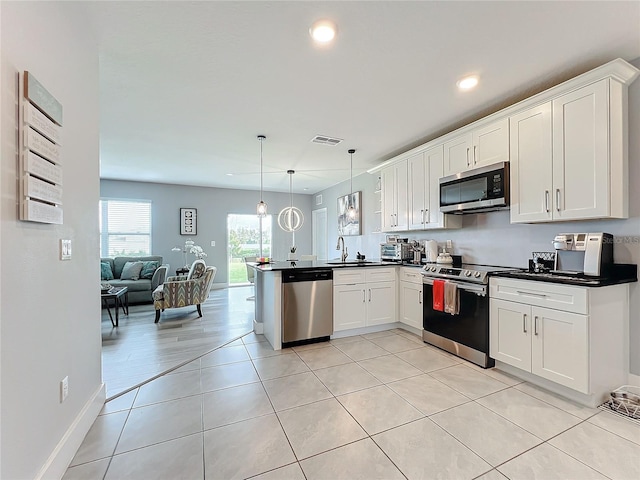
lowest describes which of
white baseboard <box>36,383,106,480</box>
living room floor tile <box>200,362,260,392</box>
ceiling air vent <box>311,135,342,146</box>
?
living room floor tile <box>200,362,260,392</box>

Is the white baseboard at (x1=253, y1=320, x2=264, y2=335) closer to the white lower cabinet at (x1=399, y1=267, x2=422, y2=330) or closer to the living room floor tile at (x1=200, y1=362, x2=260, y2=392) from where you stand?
the living room floor tile at (x1=200, y1=362, x2=260, y2=392)

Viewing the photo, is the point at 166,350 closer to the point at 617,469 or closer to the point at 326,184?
the point at 617,469

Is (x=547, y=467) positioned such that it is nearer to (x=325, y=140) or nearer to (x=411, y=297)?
(x=411, y=297)

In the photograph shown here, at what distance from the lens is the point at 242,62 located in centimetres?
226

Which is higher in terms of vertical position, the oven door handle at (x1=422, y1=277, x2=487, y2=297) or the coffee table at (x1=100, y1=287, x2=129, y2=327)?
the oven door handle at (x1=422, y1=277, x2=487, y2=297)

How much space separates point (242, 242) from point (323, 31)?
6523 mm

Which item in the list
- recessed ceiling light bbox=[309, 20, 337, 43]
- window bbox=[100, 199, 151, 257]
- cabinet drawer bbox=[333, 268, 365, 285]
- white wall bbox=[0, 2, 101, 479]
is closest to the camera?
white wall bbox=[0, 2, 101, 479]

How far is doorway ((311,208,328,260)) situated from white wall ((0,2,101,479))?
6041 mm

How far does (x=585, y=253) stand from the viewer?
2299 mm

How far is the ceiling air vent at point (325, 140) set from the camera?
3914mm

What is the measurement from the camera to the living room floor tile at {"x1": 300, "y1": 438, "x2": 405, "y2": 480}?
1.46 metres

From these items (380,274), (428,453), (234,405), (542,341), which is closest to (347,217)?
(380,274)

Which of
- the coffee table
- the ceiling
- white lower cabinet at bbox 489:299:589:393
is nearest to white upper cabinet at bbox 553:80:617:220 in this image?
the ceiling

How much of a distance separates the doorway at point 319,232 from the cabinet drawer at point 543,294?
17.7 feet
